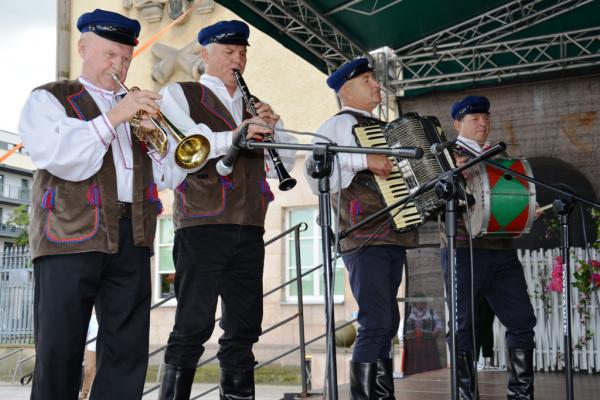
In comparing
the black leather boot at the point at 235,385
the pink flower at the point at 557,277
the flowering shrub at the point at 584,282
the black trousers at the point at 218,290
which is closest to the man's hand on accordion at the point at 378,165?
the black trousers at the point at 218,290

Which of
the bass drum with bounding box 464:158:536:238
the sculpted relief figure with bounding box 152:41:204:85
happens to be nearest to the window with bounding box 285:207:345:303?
the sculpted relief figure with bounding box 152:41:204:85

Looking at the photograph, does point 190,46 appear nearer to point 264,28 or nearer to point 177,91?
point 264,28

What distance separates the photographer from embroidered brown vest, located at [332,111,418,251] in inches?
161

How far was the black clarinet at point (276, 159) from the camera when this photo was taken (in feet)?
11.2

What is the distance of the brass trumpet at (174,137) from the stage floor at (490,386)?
2480 mm

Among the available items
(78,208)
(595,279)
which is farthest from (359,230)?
(595,279)

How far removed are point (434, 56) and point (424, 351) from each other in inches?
114

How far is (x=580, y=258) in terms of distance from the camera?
805 centimetres

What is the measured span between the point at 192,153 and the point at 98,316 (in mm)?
797

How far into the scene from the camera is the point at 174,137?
3.30 m

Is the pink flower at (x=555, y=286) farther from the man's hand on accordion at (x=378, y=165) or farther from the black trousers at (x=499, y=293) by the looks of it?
the man's hand on accordion at (x=378, y=165)

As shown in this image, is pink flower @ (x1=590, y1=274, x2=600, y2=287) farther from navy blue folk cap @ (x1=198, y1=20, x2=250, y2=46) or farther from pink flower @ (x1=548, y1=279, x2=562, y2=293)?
navy blue folk cap @ (x1=198, y1=20, x2=250, y2=46)

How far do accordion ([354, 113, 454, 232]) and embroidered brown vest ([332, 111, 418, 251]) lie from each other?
0.06 metres

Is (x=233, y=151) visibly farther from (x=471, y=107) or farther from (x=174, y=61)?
(x=174, y=61)
